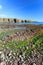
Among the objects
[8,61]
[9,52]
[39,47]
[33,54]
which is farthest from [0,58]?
[39,47]

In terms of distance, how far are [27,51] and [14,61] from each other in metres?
1.33

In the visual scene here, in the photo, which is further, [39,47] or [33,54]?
[39,47]

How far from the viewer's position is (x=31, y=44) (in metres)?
8.45

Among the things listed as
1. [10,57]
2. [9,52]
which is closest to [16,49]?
[9,52]

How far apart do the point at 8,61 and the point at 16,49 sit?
161 centimetres

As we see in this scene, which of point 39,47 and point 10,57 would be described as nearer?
point 10,57

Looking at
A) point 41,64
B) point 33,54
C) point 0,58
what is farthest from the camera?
point 33,54

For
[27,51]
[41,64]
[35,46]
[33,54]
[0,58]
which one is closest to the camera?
[41,64]

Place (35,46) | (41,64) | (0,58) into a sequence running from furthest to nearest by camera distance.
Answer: (35,46) < (0,58) < (41,64)

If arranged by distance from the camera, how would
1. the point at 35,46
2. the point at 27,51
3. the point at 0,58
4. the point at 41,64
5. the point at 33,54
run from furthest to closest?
1. the point at 35,46
2. the point at 27,51
3. the point at 33,54
4. the point at 0,58
5. the point at 41,64

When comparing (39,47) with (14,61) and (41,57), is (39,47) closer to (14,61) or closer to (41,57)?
(41,57)

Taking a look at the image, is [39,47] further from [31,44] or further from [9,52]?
[9,52]

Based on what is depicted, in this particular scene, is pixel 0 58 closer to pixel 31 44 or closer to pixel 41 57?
pixel 41 57

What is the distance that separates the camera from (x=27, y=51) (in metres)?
7.48
